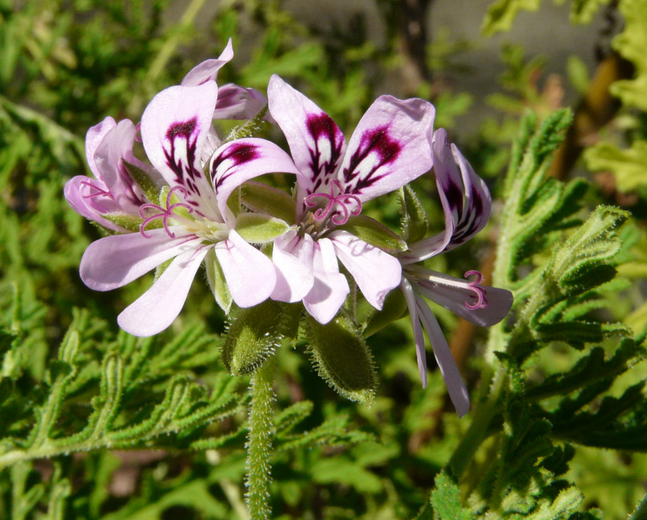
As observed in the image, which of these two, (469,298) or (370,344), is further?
(370,344)

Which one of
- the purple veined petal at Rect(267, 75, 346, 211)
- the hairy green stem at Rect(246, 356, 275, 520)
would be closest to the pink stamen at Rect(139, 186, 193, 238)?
the purple veined petal at Rect(267, 75, 346, 211)

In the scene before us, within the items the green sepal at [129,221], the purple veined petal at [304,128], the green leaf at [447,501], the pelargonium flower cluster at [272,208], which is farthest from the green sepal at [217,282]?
the green leaf at [447,501]

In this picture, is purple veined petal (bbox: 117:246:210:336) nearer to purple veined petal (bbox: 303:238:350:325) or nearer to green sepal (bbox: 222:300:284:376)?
green sepal (bbox: 222:300:284:376)

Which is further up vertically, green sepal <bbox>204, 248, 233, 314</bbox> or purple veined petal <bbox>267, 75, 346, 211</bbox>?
purple veined petal <bbox>267, 75, 346, 211</bbox>

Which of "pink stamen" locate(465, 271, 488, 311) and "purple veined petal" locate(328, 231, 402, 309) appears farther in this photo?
"pink stamen" locate(465, 271, 488, 311)

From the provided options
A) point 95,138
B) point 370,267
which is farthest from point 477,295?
point 95,138

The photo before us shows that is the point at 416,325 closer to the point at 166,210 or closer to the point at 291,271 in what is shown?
the point at 291,271
